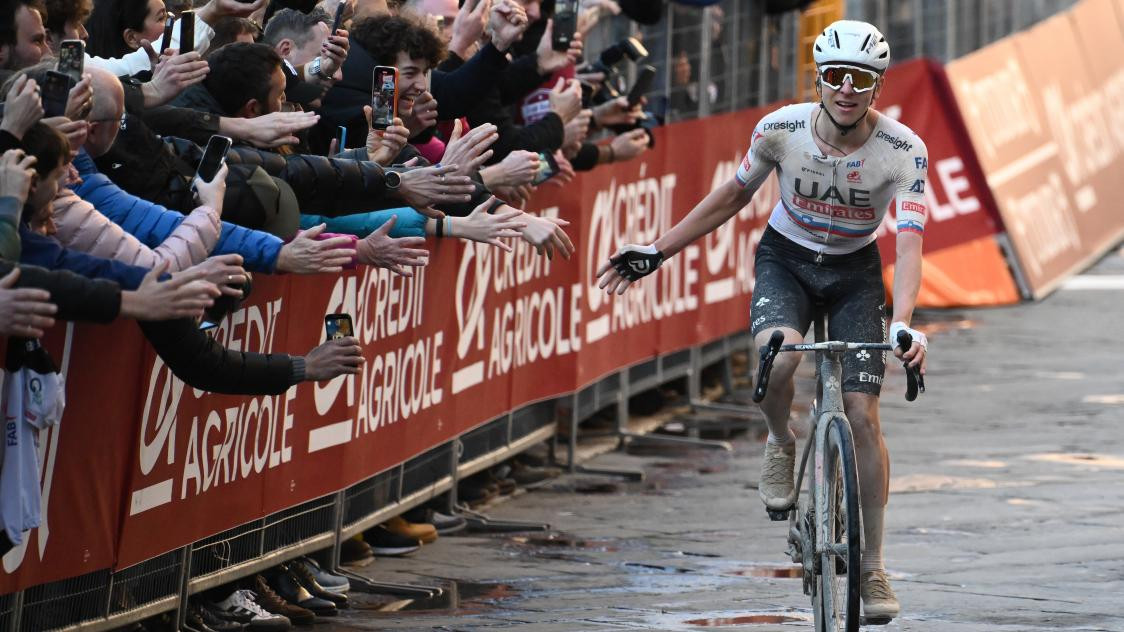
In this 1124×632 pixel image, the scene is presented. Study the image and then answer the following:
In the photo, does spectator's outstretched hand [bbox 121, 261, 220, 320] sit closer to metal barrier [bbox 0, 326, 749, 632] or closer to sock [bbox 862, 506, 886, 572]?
metal barrier [bbox 0, 326, 749, 632]

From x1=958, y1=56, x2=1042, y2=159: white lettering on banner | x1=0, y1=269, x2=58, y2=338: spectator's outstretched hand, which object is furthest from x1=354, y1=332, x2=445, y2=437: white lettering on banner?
x1=958, y1=56, x2=1042, y2=159: white lettering on banner

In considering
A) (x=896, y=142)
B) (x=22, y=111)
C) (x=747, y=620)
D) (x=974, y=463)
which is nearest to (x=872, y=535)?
(x=747, y=620)

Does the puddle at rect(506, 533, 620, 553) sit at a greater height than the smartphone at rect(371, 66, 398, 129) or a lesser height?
lesser

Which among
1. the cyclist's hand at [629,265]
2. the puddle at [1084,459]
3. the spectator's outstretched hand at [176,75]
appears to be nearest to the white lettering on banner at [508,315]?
the cyclist's hand at [629,265]

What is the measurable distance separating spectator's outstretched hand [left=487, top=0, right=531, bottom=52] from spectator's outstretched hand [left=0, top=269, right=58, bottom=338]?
163 inches

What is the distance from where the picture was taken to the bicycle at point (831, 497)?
6.86 metres

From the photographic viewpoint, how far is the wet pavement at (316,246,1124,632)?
8359 mm

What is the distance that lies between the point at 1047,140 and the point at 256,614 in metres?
16.9

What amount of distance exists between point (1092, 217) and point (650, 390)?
37.0 feet

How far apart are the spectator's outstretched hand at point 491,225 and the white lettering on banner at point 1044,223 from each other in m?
13.9

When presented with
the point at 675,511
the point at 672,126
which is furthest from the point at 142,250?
the point at 672,126

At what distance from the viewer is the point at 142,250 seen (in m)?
6.34

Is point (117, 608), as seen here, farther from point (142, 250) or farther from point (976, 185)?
point (976, 185)

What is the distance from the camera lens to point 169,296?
→ 20.0 feet
